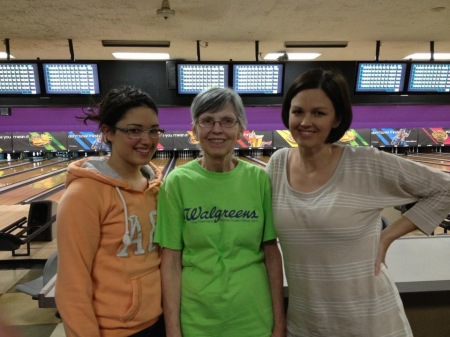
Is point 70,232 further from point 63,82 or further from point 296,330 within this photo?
point 63,82

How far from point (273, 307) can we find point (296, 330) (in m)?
0.09

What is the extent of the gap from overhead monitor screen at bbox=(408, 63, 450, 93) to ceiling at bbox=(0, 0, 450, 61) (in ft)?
1.32

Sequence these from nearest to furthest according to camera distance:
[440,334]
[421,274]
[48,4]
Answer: [421,274] → [440,334] → [48,4]

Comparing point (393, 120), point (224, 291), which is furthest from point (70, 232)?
point (393, 120)

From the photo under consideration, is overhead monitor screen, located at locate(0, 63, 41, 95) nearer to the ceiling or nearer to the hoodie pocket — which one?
the ceiling

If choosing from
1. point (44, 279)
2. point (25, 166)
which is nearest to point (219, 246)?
point (44, 279)

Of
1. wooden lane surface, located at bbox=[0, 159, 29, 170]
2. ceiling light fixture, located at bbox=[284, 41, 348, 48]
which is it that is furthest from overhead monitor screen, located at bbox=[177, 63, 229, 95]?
wooden lane surface, located at bbox=[0, 159, 29, 170]

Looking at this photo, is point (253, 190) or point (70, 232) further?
point (253, 190)

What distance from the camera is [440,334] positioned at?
1.56m

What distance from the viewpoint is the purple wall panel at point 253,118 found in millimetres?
8742

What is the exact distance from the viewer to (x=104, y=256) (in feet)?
3.30

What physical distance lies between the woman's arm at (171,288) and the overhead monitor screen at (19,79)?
3.26 meters

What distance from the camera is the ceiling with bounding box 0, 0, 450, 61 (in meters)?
3.05

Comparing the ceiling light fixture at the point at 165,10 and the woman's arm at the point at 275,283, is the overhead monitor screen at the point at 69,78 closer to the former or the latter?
the ceiling light fixture at the point at 165,10
